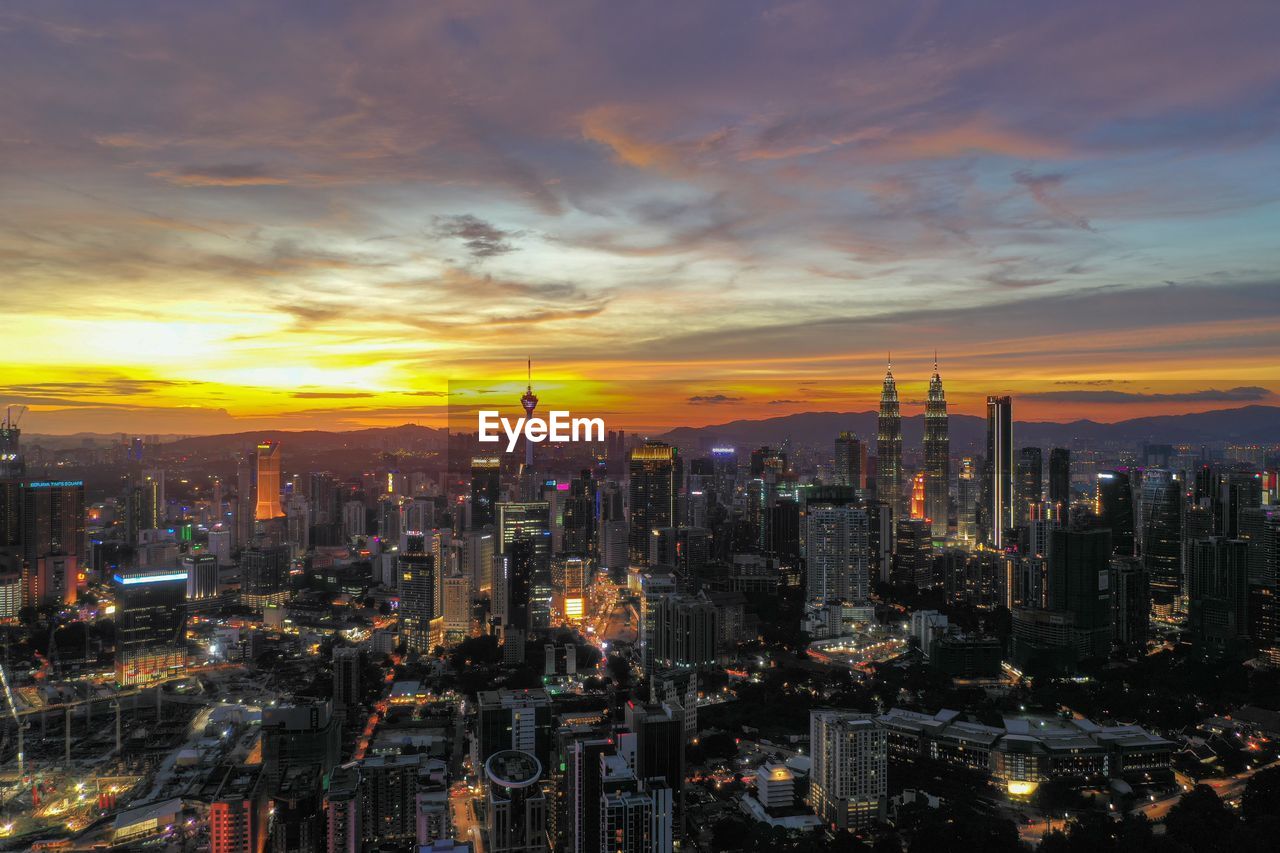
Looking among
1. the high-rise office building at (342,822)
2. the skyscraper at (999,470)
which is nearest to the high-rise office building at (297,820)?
the high-rise office building at (342,822)

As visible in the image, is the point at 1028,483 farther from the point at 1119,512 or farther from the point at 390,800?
the point at 390,800

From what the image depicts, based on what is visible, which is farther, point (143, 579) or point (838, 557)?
point (838, 557)

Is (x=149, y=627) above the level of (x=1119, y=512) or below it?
below

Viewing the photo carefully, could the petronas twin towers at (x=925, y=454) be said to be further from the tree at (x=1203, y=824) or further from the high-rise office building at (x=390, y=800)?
the high-rise office building at (x=390, y=800)

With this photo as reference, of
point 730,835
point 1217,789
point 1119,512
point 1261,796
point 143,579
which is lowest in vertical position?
point 1217,789

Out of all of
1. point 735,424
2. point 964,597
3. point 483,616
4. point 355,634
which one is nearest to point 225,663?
point 355,634

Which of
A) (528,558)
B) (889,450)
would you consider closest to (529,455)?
(528,558)
